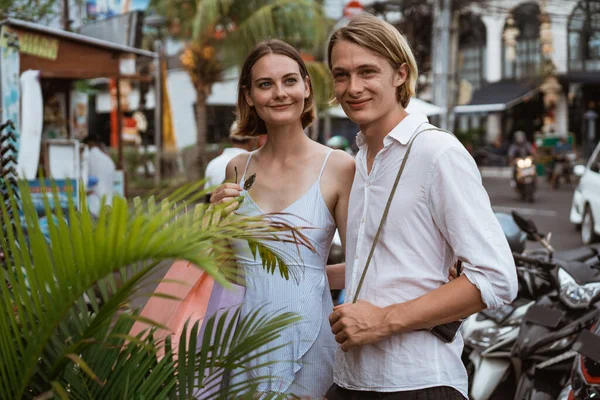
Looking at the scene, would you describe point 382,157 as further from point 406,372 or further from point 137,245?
point 137,245

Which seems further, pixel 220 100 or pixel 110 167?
pixel 220 100

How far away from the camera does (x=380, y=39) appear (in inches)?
73.6

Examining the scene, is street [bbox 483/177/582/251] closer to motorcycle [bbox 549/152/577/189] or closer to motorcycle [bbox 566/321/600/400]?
motorcycle [bbox 549/152/577/189]

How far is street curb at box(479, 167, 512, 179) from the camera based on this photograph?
29.2m

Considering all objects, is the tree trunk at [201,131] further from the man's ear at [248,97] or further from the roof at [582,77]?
the roof at [582,77]

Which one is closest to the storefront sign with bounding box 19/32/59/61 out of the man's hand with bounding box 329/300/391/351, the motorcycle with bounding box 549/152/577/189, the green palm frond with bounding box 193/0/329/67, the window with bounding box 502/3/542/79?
the man's hand with bounding box 329/300/391/351

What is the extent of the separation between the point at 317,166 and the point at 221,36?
17010 mm

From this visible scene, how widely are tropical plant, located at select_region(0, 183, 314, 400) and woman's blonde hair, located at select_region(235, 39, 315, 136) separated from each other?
932 mm

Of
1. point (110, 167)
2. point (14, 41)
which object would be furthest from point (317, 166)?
point (110, 167)

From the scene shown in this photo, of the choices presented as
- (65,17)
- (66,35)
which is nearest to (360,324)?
(66,35)

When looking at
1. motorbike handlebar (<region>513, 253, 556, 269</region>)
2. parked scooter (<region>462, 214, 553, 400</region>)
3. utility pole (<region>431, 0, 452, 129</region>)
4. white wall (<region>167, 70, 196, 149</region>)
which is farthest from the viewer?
white wall (<region>167, 70, 196, 149</region>)

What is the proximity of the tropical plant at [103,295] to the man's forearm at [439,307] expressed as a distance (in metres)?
0.28

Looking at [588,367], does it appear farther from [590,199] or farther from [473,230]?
[590,199]

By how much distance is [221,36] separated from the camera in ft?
62.1
